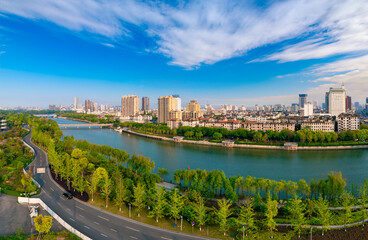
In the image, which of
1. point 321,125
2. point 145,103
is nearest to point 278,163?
point 321,125

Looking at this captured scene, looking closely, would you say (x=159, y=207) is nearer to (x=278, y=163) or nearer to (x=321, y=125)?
(x=278, y=163)

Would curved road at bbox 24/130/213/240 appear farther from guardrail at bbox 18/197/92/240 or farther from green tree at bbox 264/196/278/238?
green tree at bbox 264/196/278/238

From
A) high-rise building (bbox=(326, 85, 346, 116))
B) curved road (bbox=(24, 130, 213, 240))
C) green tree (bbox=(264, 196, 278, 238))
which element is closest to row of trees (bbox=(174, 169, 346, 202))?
green tree (bbox=(264, 196, 278, 238))

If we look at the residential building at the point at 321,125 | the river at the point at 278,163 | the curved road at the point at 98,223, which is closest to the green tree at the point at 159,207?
the curved road at the point at 98,223

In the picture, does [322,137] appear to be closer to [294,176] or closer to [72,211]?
[294,176]

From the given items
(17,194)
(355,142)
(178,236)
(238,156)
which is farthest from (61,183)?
(355,142)
